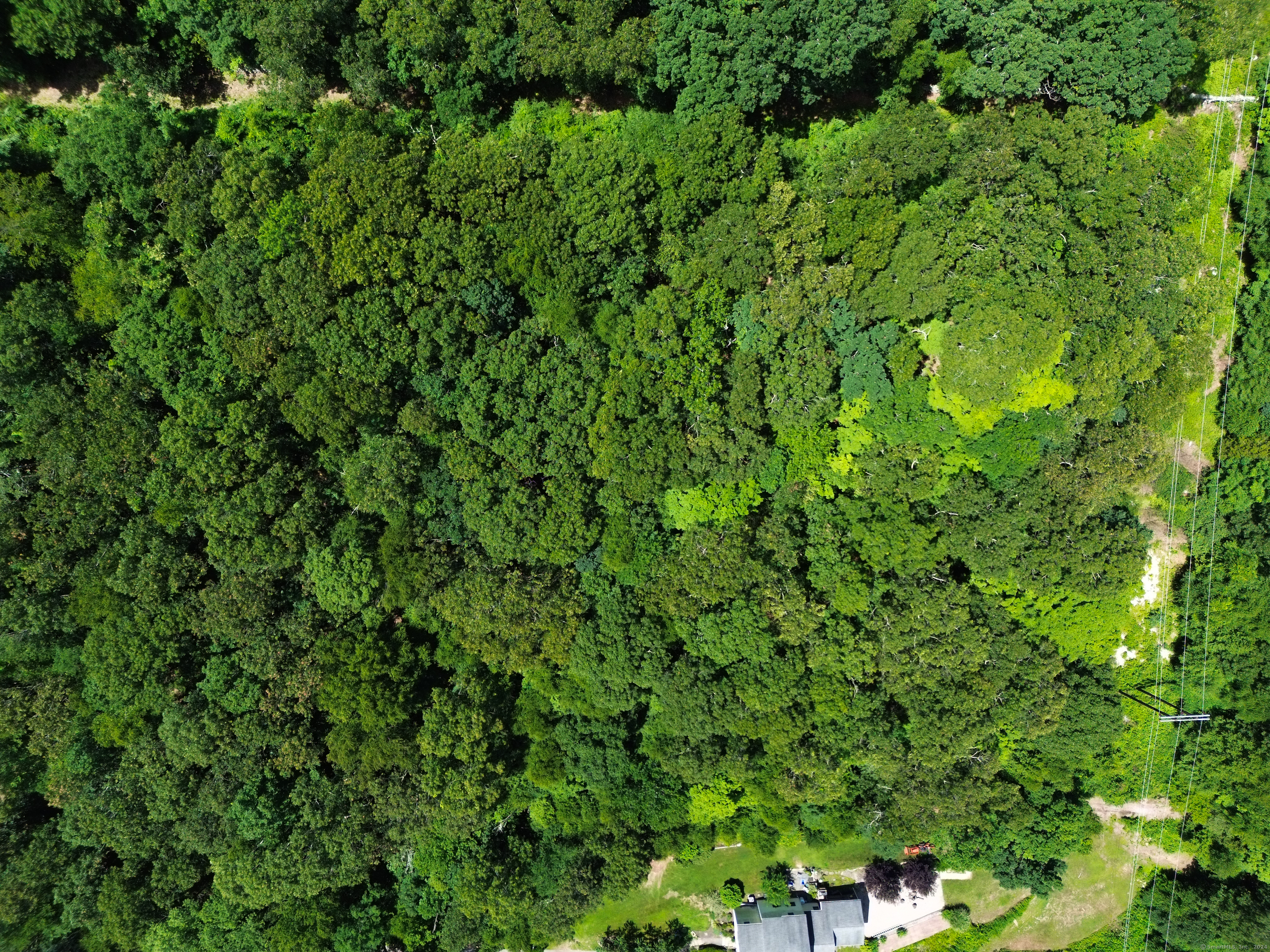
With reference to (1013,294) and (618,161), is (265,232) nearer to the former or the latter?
(618,161)

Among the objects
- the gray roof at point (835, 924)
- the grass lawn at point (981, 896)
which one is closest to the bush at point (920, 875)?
the grass lawn at point (981, 896)

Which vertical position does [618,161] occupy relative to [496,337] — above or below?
above

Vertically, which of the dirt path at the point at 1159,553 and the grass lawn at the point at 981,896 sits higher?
the dirt path at the point at 1159,553

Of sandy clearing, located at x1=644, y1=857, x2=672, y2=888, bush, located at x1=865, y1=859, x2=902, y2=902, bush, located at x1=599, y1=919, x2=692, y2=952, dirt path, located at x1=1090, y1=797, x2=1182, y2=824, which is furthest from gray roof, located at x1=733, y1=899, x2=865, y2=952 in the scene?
dirt path, located at x1=1090, y1=797, x2=1182, y2=824

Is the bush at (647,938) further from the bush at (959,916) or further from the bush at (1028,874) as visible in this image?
the bush at (1028,874)

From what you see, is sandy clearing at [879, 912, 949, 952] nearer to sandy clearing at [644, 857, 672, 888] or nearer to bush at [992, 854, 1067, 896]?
bush at [992, 854, 1067, 896]

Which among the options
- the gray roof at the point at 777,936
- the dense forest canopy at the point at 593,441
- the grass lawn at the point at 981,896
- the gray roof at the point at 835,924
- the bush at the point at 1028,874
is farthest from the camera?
the grass lawn at the point at 981,896

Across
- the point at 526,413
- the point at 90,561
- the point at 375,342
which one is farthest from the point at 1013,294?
the point at 90,561
